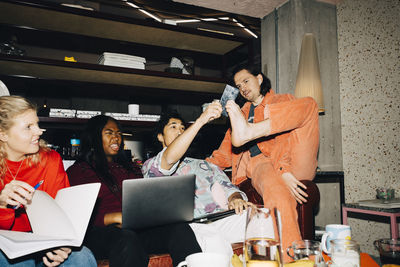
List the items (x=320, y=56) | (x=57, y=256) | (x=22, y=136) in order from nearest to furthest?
(x=57, y=256)
(x=22, y=136)
(x=320, y=56)

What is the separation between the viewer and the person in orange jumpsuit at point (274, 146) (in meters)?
1.41

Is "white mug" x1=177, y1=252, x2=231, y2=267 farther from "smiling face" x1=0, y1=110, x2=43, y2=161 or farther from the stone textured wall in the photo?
the stone textured wall

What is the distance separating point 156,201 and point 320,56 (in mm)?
2506

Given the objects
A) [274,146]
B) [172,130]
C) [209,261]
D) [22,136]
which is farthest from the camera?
[172,130]

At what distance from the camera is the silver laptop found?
1149mm

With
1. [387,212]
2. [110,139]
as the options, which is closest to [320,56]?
[387,212]

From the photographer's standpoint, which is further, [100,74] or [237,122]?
[100,74]

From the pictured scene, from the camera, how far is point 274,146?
6.20ft

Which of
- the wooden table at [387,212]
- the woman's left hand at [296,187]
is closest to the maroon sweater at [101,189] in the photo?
the woman's left hand at [296,187]

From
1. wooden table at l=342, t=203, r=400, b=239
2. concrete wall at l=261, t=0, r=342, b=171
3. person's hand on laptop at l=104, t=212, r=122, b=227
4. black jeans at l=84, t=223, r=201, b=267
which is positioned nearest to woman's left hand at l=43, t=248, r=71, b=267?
black jeans at l=84, t=223, r=201, b=267

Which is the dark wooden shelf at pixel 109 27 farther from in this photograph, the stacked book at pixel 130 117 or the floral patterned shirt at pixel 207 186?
the floral patterned shirt at pixel 207 186

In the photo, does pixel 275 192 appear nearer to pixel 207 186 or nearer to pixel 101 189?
pixel 207 186

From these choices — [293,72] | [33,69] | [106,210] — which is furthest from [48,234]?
[293,72]

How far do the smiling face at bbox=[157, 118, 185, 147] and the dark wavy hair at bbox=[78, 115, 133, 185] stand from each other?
316 mm
